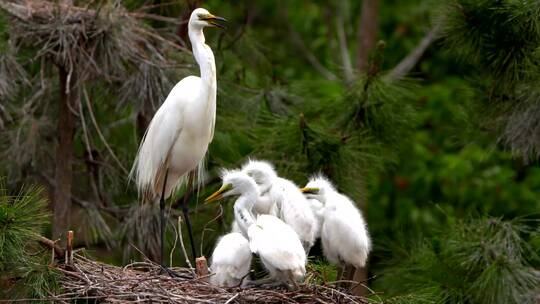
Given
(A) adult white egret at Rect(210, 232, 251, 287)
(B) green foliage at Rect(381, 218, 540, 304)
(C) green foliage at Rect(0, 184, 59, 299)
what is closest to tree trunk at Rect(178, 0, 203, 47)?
(B) green foliage at Rect(381, 218, 540, 304)

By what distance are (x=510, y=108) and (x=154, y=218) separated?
212cm

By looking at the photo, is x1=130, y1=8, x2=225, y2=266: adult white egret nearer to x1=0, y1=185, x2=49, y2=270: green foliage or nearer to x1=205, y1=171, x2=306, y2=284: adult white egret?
x1=205, y1=171, x2=306, y2=284: adult white egret

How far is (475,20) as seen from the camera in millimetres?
6809

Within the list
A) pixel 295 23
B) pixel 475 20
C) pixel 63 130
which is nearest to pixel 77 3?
pixel 63 130

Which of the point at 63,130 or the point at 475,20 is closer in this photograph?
the point at 475,20

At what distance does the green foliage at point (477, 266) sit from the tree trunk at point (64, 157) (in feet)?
6.14

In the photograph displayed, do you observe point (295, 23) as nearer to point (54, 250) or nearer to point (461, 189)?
point (461, 189)

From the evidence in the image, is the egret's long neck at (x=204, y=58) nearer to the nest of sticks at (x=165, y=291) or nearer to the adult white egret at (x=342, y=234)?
the adult white egret at (x=342, y=234)

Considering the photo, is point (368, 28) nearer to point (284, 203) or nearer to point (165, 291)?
point (284, 203)

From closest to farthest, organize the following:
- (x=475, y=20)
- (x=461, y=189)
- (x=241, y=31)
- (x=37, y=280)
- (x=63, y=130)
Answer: (x=37, y=280) < (x=475, y=20) < (x=63, y=130) < (x=241, y=31) < (x=461, y=189)

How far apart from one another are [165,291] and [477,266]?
6.95 ft

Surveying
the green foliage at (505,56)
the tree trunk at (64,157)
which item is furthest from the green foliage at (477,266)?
the tree trunk at (64,157)

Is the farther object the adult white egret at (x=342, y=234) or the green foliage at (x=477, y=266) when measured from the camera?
the green foliage at (x=477, y=266)

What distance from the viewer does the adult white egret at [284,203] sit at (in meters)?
6.00
